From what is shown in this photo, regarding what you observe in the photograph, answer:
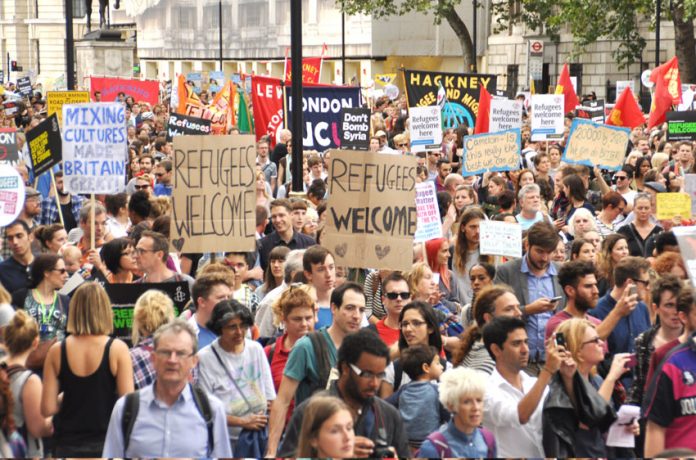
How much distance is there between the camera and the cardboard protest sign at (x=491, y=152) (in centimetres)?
1582

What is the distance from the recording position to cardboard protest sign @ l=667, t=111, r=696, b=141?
19391mm

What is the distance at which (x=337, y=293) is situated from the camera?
7.82m

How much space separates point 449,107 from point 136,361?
15.2 m

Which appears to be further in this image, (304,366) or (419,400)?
(304,366)

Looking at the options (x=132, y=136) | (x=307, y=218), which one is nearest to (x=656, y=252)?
(x=307, y=218)

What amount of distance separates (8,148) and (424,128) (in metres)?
4.94

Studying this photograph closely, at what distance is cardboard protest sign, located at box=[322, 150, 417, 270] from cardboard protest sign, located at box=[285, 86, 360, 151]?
6.48 metres

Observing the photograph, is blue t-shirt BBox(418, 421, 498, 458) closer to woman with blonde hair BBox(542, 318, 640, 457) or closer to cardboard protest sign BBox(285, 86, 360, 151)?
woman with blonde hair BBox(542, 318, 640, 457)

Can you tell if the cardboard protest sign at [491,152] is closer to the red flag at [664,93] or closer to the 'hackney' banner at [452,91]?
the 'hackney' banner at [452,91]

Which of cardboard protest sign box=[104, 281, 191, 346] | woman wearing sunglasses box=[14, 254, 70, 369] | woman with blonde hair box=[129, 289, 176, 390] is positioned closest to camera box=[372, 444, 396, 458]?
woman with blonde hair box=[129, 289, 176, 390]

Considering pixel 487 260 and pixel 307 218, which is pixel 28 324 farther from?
pixel 307 218

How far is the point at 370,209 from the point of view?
32.3ft

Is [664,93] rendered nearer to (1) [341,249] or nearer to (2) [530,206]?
(2) [530,206]

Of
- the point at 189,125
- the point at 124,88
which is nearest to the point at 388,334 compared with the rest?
the point at 189,125
